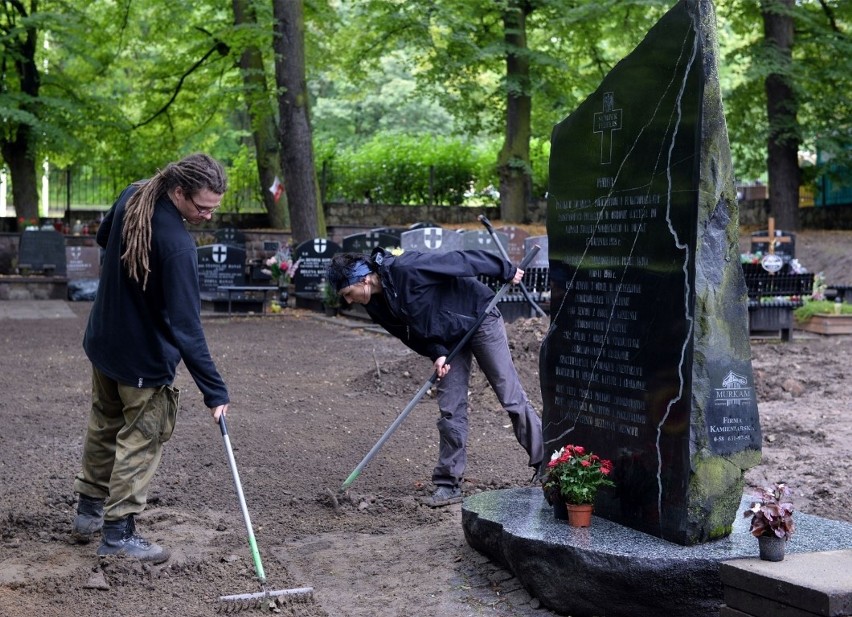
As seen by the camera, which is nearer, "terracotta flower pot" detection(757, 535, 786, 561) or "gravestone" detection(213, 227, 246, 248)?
"terracotta flower pot" detection(757, 535, 786, 561)

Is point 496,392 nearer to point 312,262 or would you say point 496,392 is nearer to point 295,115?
point 312,262

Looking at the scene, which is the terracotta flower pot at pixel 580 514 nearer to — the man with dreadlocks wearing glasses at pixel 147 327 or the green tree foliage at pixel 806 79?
the man with dreadlocks wearing glasses at pixel 147 327

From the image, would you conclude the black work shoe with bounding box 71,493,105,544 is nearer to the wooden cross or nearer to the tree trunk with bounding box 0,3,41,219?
the wooden cross

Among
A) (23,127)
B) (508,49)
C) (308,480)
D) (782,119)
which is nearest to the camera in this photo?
(308,480)

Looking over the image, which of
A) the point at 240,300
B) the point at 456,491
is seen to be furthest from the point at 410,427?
the point at 240,300

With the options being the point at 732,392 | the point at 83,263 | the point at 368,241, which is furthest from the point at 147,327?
the point at 83,263

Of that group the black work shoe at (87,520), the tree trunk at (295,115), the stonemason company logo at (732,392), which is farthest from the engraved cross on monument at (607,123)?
the tree trunk at (295,115)

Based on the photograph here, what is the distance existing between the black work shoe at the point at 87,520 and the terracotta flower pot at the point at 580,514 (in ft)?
7.82

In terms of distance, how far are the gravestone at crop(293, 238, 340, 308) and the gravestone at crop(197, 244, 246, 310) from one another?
1.04 metres

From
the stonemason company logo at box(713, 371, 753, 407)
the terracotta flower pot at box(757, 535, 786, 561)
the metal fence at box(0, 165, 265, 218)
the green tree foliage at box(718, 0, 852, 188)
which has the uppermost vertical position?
the green tree foliage at box(718, 0, 852, 188)

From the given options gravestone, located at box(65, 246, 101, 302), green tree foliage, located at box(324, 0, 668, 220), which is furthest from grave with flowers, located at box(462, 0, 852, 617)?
green tree foliage, located at box(324, 0, 668, 220)

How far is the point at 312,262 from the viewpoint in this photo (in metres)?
19.3

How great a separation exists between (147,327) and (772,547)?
296 centimetres

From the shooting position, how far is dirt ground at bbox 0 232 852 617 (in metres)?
4.84
